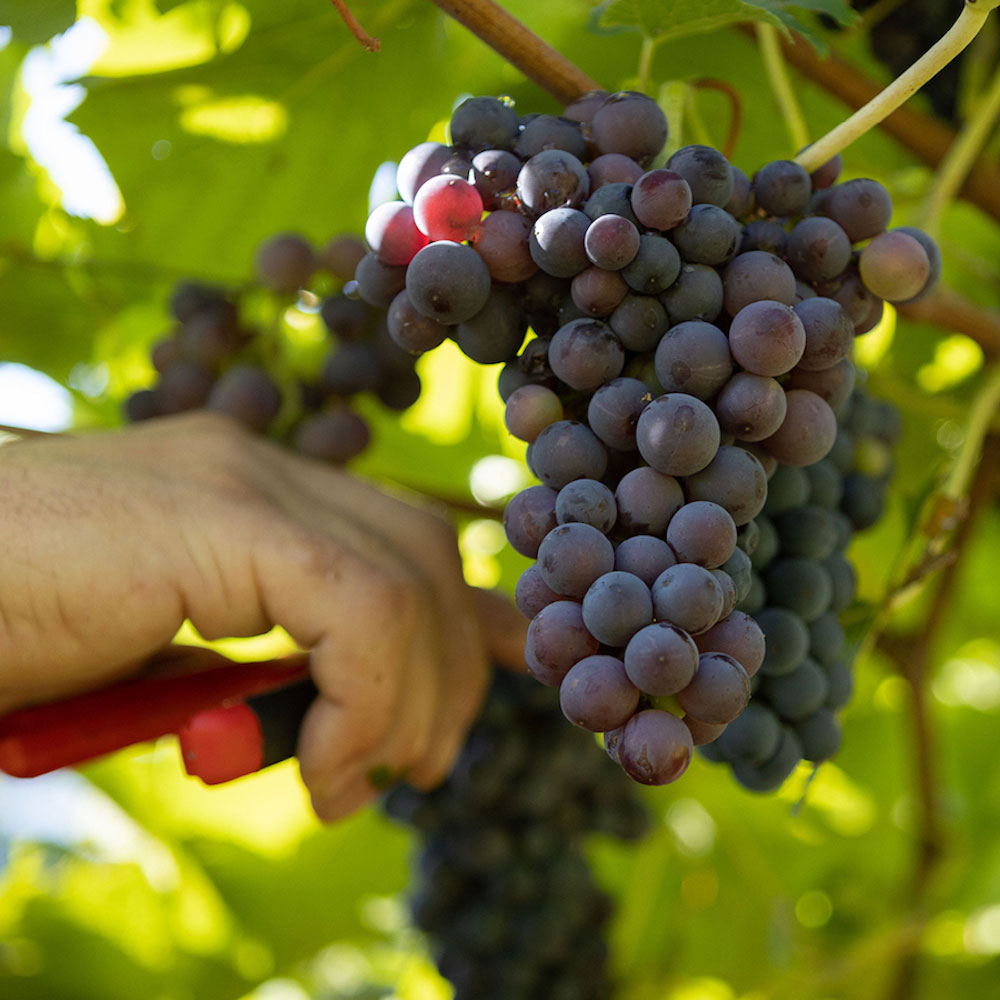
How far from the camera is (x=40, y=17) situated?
0.69 metres

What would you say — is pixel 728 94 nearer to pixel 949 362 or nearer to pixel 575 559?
pixel 575 559

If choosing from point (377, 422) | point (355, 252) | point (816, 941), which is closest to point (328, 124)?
point (355, 252)

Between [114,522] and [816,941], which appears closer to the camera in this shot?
[114,522]

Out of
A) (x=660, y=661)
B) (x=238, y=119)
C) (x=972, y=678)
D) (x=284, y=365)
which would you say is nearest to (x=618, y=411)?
(x=660, y=661)

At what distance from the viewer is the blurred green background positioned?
3.20ft

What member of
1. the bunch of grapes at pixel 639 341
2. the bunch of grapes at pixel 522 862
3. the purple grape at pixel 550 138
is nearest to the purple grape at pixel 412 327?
Answer: the bunch of grapes at pixel 639 341

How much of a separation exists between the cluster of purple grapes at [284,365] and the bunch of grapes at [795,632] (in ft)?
1.28

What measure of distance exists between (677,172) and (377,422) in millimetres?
912

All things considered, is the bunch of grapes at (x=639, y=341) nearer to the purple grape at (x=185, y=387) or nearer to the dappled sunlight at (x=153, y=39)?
the purple grape at (x=185, y=387)

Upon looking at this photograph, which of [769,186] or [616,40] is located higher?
[616,40]

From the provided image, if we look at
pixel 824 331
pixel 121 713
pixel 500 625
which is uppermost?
pixel 824 331

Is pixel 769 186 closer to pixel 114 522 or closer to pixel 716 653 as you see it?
pixel 716 653

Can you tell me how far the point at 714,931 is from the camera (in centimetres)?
135

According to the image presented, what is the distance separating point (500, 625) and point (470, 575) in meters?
0.56
